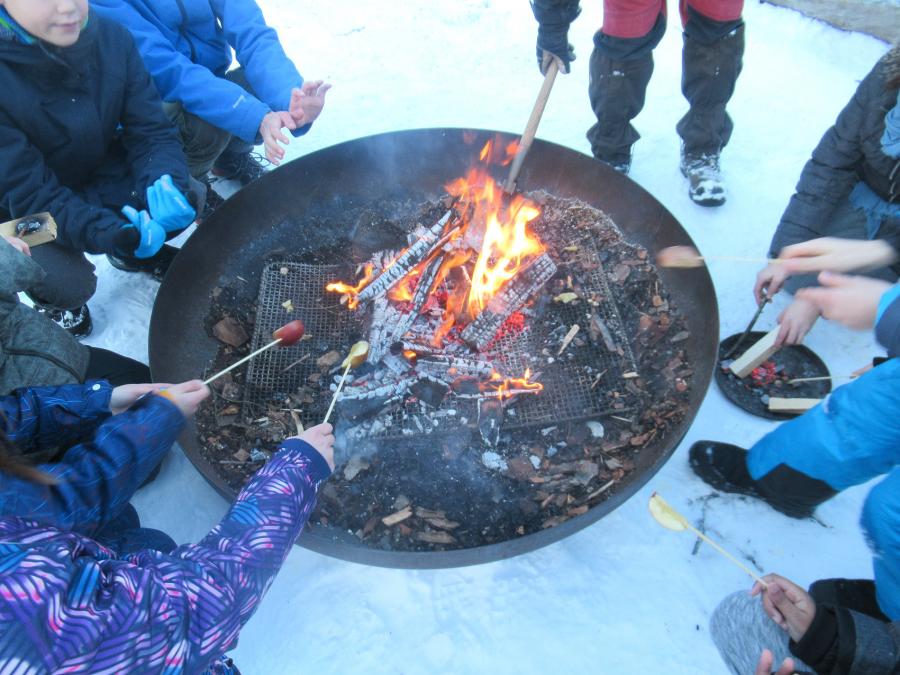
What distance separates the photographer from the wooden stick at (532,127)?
10.2 feet

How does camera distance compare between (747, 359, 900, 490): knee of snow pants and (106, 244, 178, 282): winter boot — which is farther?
(106, 244, 178, 282): winter boot

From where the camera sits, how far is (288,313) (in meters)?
3.19

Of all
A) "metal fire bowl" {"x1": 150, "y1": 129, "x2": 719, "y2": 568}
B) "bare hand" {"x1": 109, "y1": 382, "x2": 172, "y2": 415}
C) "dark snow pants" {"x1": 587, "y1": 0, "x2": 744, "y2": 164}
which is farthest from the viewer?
"dark snow pants" {"x1": 587, "y1": 0, "x2": 744, "y2": 164}

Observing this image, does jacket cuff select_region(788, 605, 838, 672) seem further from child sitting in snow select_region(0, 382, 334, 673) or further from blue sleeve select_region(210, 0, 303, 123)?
blue sleeve select_region(210, 0, 303, 123)

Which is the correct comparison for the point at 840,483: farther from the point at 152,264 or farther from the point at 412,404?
the point at 152,264

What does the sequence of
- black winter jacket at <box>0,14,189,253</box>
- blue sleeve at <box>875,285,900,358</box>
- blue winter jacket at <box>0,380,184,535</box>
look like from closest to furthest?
blue winter jacket at <box>0,380,184,535</box> < blue sleeve at <box>875,285,900,358</box> < black winter jacket at <box>0,14,189,253</box>

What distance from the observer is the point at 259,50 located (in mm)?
3596

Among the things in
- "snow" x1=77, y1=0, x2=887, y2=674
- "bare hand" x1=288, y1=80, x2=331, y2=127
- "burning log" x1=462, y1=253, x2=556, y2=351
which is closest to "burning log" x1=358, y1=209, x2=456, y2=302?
"burning log" x1=462, y1=253, x2=556, y2=351

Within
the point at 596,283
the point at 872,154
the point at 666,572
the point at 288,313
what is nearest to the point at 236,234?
the point at 288,313

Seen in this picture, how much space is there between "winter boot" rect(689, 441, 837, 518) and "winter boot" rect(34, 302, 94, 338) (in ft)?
12.6

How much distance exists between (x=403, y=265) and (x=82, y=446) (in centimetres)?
185

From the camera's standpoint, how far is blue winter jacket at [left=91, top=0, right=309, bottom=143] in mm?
3246

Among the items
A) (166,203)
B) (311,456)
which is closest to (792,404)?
(311,456)

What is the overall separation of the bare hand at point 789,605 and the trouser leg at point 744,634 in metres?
0.30
